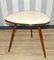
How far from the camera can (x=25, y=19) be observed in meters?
1.37

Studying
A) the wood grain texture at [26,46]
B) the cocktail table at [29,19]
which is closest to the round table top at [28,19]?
the cocktail table at [29,19]

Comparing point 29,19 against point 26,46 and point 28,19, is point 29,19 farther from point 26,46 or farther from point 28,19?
point 26,46

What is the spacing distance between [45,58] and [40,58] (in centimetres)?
6

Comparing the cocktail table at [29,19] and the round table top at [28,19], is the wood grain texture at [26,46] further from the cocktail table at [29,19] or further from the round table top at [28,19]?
the round table top at [28,19]

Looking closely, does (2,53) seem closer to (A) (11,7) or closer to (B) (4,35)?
(B) (4,35)

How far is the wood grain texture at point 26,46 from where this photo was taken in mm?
1483

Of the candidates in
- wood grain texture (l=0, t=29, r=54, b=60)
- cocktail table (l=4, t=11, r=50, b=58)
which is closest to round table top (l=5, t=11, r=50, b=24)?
cocktail table (l=4, t=11, r=50, b=58)

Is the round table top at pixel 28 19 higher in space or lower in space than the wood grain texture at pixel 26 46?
higher

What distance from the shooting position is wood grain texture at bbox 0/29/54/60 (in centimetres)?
148

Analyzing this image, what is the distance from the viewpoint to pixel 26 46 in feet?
5.42

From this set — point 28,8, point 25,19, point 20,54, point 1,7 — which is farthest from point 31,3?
point 20,54

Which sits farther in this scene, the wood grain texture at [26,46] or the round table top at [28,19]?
the wood grain texture at [26,46]

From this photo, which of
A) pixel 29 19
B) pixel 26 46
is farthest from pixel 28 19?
pixel 26 46

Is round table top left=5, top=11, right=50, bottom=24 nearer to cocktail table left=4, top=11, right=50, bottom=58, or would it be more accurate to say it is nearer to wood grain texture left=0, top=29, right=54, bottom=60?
cocktail table left=4, top=11, right=50, bottom=58
